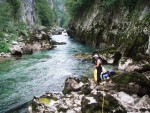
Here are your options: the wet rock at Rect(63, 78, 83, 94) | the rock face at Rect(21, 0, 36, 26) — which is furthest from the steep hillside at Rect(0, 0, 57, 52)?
the wet rock at Rect(63, 78, 83, 94)

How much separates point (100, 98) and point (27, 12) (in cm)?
5628

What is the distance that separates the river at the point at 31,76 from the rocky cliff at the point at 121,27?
14.1ft

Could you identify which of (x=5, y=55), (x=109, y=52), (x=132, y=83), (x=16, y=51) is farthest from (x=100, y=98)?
(x=16, y=51)

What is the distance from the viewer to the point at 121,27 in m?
33.2

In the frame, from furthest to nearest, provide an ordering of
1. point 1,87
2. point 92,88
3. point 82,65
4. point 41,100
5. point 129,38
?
point 129,38 < point 82,65 < point 1,87 < point 92,88 < point 41,100

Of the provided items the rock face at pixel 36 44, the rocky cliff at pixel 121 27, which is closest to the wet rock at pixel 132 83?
the rocky cliff at pixel 121 27

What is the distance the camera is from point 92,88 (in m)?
14.5

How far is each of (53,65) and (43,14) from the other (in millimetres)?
61913

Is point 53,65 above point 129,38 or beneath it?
beneath

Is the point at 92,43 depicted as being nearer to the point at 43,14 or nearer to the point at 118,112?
the point at 118,112

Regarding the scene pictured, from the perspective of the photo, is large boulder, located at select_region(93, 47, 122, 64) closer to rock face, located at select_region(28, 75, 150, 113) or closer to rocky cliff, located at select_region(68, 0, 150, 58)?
rocky cliff, located at select_region(68, 0, 150, 58)

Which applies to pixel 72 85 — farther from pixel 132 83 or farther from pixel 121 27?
pixel 121 27

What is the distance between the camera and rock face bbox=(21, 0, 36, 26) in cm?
6089

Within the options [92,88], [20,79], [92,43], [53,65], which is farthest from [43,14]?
[92,88]
